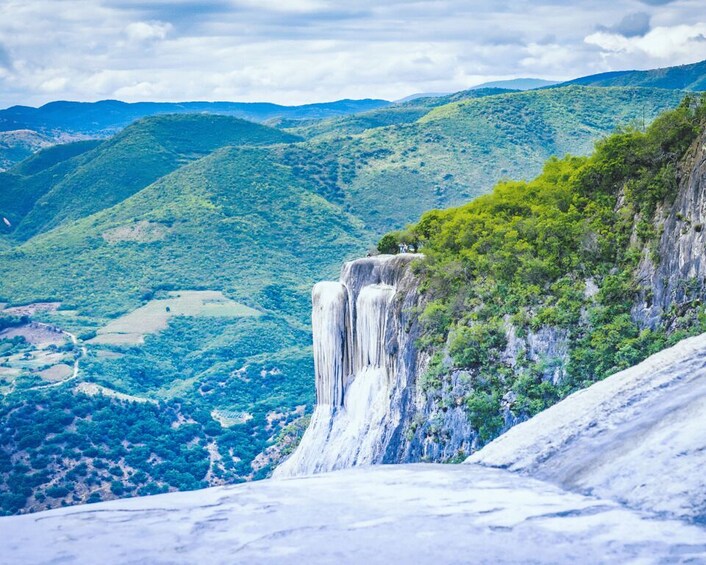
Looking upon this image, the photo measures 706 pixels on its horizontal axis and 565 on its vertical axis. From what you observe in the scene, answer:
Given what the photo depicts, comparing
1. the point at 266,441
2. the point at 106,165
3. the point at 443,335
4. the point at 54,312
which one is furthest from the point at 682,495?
the point at 106,165

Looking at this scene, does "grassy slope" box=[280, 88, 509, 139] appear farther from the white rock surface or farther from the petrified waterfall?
the white rock surface

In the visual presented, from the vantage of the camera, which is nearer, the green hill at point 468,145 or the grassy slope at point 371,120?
the green hill at point 468,145

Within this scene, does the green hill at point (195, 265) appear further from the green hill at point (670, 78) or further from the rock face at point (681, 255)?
the rock face at point (681, 255)

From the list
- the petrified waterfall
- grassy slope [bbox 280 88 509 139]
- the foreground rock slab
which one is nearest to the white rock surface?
the foreground rock slab

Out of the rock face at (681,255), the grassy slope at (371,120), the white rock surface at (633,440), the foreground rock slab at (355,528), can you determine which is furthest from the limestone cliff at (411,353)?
the grassy slope at (371,120)

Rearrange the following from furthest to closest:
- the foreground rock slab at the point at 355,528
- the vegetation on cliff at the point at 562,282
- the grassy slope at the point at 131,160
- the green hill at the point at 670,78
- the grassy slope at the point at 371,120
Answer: the grassy slope at the point at 371,120
the green hill at the point at 670,78
the grassy slope at the point at 131,160
the vegetation on cliff at the point at 562,282
the foreground rock slab at the point at 355,528

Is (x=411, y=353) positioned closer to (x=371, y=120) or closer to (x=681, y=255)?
(x=681, y=255)
